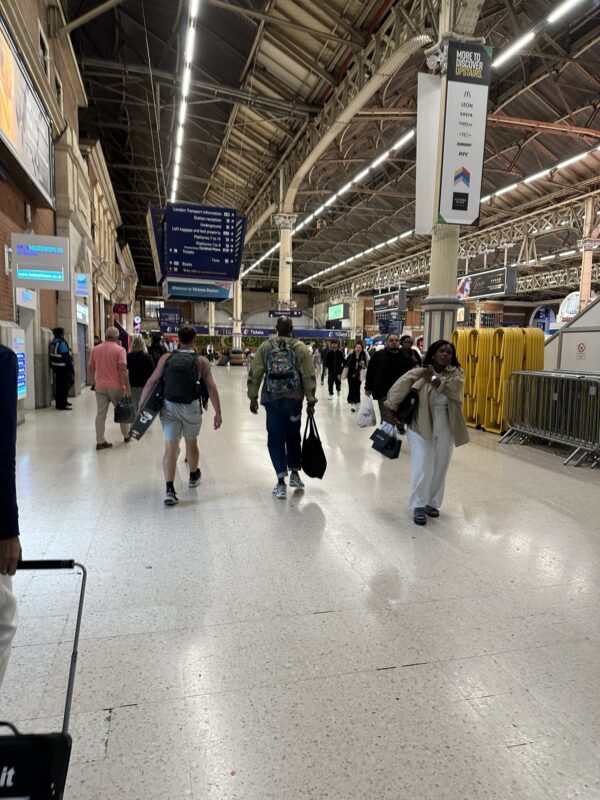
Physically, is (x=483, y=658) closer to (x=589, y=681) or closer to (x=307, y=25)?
(x=589, y=681)

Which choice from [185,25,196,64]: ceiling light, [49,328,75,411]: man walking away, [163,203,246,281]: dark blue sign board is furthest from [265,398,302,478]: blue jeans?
[185,25,196,64]: ceiling light

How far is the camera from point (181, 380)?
4.02 meters

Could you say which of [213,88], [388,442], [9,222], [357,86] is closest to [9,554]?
[388,442]

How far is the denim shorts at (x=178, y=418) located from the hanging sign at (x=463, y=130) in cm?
491

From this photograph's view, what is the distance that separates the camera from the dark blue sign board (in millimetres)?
10969

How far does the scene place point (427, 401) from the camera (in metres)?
3.63

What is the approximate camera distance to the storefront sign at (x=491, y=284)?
1741cm

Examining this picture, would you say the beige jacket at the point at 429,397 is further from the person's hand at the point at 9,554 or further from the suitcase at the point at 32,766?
the suitcase at the point at 32,766

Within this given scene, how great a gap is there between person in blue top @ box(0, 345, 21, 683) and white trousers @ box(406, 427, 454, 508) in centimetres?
294

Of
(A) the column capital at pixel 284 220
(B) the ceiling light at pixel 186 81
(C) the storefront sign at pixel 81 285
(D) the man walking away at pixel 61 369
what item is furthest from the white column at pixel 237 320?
(D) the man walking away at pixel 61 369

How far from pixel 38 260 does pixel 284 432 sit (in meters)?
6.07

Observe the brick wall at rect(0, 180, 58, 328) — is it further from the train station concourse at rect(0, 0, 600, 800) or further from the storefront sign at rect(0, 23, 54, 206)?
the storefront sign at rect(0, 23, 54, 206)

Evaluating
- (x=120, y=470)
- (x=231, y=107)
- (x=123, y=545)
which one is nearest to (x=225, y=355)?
(x=231, y=107)

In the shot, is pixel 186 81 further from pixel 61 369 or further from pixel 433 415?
pixel 433 415
